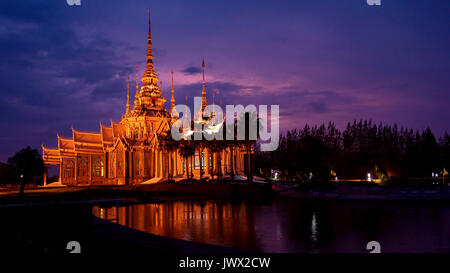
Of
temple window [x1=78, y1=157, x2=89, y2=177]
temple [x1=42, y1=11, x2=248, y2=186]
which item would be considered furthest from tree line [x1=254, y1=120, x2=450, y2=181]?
temple window [x1=78, y1=157, x2=89, y2=177]

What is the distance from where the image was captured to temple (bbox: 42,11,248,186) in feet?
228

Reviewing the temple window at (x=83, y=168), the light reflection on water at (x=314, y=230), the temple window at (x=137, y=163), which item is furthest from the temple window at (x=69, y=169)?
the light reflection on water at (x=314, y=230)

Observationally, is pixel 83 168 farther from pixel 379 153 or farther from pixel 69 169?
pixel 379 153

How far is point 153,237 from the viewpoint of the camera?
10570 mm

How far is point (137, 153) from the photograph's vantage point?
242 feet

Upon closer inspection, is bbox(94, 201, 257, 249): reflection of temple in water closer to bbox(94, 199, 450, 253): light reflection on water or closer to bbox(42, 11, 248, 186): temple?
bbox(94, 199, 450, 253): light reflection on water

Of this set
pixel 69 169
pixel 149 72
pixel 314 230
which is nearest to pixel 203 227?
pixel 314 230

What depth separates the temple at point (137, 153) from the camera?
69.5 metres

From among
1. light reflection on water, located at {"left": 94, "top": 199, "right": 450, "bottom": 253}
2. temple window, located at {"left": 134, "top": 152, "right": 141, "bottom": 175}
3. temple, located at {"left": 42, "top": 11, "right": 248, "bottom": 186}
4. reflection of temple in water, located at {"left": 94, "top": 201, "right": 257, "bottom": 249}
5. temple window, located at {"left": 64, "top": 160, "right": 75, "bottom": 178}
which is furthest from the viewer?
temple window, located at {"left": 64, "top": 160, "right": 75, "bottom": 178}
